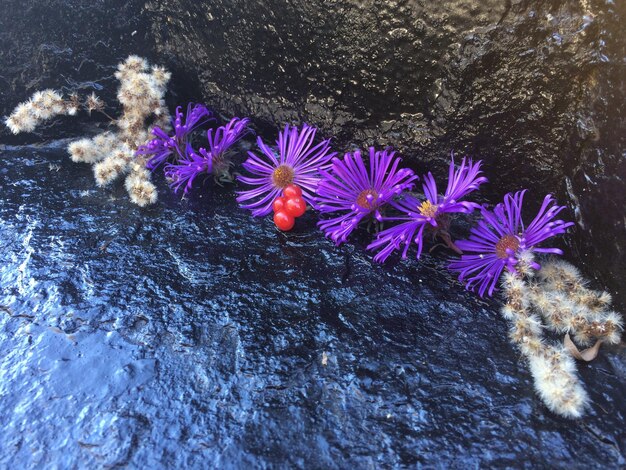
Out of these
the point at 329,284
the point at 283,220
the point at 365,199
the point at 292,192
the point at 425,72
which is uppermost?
the point at 425,72

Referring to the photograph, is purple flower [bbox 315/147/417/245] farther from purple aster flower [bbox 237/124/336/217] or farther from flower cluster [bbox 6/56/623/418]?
purple aster flower [bbox 237/124/336/217]

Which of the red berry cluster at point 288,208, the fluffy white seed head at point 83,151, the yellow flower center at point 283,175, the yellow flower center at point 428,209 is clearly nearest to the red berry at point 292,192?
the red berry cluster at point 288,208

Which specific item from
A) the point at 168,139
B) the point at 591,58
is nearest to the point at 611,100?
the point at 591,58

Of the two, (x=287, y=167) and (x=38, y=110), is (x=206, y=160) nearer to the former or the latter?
(x=287, y=167)

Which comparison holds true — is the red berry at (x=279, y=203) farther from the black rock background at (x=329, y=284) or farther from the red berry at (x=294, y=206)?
the black rock background at (x=329, y=284)

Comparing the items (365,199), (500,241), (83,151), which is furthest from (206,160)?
(500,241)

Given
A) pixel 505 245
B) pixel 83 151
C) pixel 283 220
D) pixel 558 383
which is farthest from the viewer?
pixel 83 151
